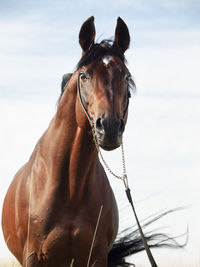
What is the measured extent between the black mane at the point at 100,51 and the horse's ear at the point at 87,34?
0.09m

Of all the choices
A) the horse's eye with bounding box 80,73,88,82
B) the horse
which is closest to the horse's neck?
the horse

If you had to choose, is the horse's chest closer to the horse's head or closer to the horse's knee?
the horse's knee

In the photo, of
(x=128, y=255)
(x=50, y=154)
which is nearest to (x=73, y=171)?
(x=50, y=154)

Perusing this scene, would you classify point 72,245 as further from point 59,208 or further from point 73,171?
point 73,171

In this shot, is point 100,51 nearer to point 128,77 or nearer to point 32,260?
point 128,77

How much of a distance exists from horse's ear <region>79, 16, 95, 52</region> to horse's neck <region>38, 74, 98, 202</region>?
16.4 inches

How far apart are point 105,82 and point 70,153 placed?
96cm

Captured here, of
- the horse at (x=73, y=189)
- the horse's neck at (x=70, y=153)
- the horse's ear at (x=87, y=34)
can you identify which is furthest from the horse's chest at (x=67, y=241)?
the horse's ear at (x=87, y=34)

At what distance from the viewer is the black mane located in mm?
5305

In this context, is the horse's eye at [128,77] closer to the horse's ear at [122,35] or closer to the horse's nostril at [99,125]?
the horse's ear at [122,35]

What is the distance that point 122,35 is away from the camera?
5.65 meters

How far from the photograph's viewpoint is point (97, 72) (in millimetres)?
5102

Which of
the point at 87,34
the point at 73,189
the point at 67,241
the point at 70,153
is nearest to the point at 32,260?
the point at 67,241

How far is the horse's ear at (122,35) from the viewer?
18.4 feet
